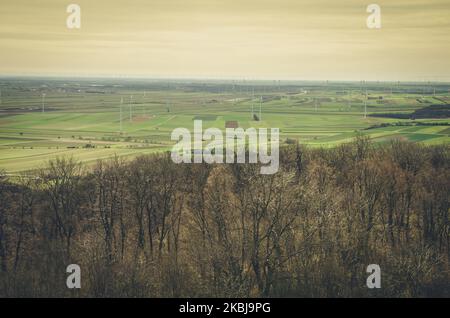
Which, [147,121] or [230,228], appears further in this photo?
[147,121]

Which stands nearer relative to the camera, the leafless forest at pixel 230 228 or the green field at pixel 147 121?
the leafless forest at pixel 230 228

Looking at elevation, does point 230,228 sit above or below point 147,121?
below

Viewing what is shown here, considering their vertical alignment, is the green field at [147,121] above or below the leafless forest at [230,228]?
above

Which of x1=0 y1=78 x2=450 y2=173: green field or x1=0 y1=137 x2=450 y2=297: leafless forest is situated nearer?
x1=0 y1=137 x2=450 y2=297: leafless forest

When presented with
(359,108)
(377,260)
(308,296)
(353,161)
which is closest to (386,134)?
(353,161)

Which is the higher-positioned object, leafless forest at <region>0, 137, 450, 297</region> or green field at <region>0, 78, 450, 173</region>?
green field at <region>0, 78, 450, 173</region>
